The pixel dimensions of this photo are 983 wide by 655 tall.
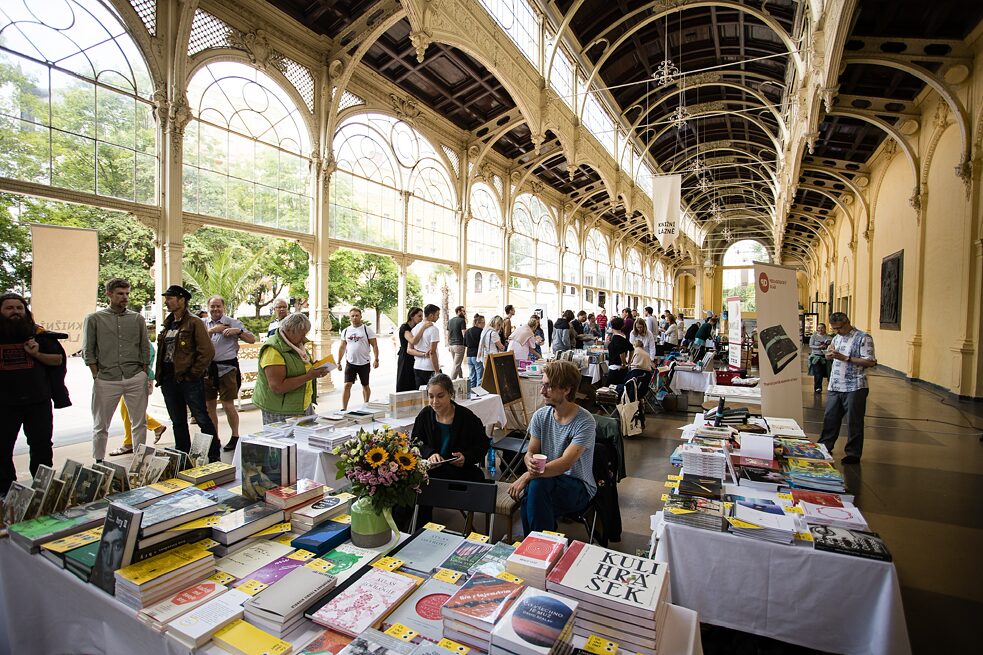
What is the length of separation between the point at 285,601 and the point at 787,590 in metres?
2.05

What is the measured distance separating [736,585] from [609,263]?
24874 mm

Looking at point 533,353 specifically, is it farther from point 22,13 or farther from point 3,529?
point 22,13

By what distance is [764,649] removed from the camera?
2270 mm

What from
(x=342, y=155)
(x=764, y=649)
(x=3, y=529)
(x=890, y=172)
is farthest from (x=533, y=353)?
(x=890, y=172)

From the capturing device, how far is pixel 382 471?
1.83m

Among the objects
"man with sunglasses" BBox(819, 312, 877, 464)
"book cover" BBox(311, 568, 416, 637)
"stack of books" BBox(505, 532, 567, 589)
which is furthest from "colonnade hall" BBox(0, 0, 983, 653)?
"book cover" BBox(311, 568, 416, 637)

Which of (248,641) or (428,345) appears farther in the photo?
(428,345)

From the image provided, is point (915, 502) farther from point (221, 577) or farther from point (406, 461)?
point (221, 577)

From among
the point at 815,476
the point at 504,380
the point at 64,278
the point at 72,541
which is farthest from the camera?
the point at 504,380

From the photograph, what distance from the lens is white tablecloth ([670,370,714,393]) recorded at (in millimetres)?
8281

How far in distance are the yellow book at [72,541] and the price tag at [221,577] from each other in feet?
1.67

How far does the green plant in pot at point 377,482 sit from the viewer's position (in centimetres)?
185

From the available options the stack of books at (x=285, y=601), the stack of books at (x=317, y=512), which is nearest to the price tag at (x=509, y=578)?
the stack of books at (x=285, y=601)

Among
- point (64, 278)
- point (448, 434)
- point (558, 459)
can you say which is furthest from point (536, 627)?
point (64, 278)
